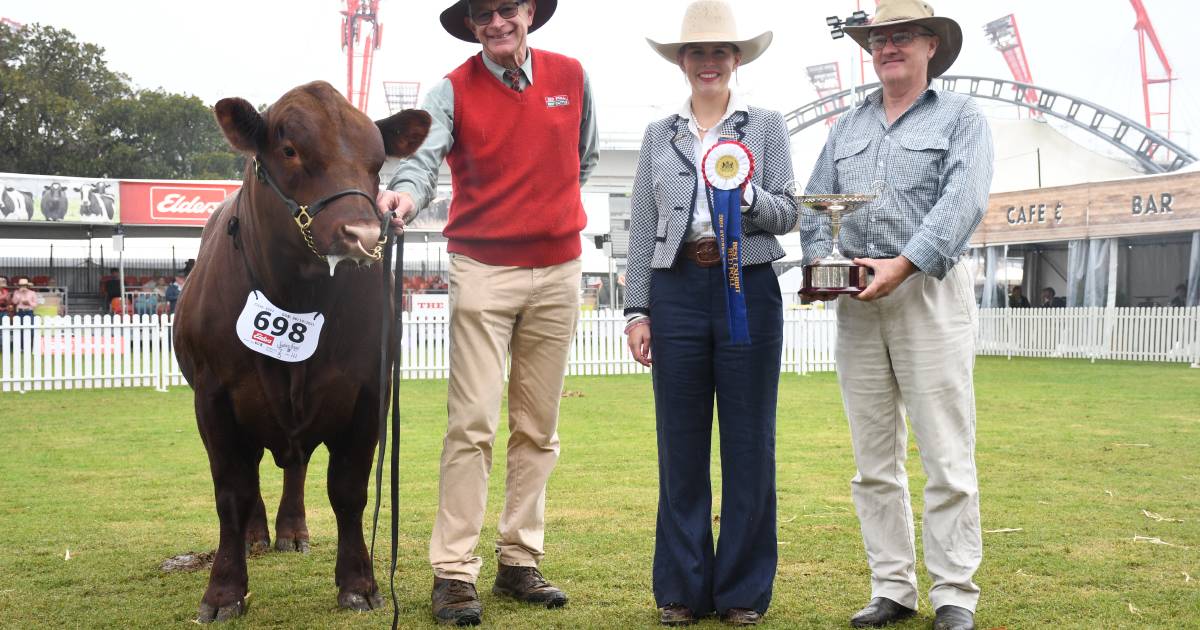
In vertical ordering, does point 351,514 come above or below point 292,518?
above

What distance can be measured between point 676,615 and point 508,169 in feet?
5.71

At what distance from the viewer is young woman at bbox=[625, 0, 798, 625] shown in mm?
3477

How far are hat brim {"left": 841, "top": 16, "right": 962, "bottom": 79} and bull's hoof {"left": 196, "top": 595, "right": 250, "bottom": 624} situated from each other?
304cm

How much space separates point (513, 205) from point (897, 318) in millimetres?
1459

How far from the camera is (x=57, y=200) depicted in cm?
2369

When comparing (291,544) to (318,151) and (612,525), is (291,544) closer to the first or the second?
(612,525)

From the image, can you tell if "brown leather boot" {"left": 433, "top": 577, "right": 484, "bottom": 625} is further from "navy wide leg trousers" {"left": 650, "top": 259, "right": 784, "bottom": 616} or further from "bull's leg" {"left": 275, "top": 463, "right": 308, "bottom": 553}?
"bull's leg" {"left": 275, "top": 463, "right": 308, "bottom": 553}

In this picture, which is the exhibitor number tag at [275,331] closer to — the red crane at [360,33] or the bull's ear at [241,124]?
the bull's ear at [241,124]

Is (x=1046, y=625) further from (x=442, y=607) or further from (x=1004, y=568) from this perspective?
(x=442, y=607)

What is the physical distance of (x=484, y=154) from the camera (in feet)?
12.6

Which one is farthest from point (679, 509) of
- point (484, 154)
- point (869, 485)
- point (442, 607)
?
point (484, 154)

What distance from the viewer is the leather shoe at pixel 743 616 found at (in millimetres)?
3490

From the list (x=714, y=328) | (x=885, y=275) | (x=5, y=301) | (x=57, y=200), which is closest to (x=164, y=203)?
(x=57, y=200)

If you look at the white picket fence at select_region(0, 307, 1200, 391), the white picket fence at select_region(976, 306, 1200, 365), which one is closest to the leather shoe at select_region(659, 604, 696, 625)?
the white picket fence at select_region(0, 307, 1200, 391)
